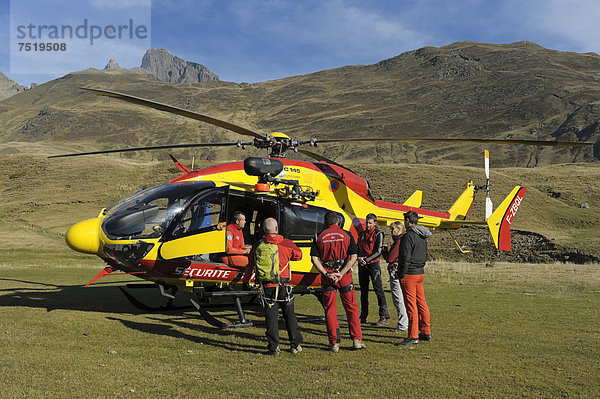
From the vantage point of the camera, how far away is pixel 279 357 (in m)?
6.24

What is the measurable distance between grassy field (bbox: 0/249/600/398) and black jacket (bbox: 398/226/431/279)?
1.20 metres

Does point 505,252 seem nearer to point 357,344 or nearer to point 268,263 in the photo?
point 357,344

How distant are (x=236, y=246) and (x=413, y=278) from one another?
3318 millimetres

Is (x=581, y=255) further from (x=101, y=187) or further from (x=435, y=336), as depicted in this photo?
(x=101, y=187)

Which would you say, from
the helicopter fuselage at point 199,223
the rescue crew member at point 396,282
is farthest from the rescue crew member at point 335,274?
the helicopter fuselage at point 199,223

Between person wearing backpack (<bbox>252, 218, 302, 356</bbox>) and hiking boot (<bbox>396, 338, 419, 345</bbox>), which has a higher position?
person wearing backpack (<bbox>252, 218, 302, 356</bbox>)

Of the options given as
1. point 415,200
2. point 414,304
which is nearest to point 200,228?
point 414,304

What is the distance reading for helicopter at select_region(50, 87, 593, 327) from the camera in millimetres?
8125

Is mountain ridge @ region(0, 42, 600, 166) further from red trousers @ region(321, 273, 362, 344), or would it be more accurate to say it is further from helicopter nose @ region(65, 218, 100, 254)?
red trousers @ region(321, 273, 362, 344)

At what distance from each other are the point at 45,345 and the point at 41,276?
1053cm

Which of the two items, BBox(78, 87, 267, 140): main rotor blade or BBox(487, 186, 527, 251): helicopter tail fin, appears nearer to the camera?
BBox(78, 87, 267, 140): main rotor blade

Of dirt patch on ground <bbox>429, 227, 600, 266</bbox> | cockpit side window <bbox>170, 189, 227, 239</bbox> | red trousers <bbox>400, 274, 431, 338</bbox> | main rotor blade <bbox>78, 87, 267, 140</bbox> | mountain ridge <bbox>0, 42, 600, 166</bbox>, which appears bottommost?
dirt patch on ground <bbox>429, 227, 600, 266</bbox>

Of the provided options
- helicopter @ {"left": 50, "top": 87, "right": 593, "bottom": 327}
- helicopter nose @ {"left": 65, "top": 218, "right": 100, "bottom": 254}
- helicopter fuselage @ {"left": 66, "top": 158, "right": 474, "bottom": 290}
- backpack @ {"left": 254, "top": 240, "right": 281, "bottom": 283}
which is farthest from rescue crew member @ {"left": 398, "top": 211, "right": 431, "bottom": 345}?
helicopter nose @ {"left": 65, "top": 218, "right": 100, "bottom": 254}

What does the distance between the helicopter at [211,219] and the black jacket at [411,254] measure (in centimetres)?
192
